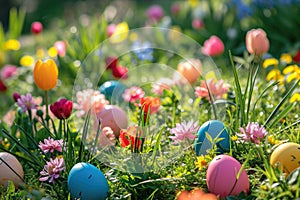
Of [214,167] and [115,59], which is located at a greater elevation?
[115,59]

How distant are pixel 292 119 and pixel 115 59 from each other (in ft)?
5.29

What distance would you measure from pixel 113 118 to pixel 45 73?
40 cm

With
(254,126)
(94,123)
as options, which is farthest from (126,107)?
(254,126)

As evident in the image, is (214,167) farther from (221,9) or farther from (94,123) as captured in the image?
(221,9)

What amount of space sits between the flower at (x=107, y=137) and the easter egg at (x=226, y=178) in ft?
1.93

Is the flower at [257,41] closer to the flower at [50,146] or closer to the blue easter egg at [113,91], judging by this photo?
the blue easter egg at [113,91]

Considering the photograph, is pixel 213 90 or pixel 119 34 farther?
pixel 119 34

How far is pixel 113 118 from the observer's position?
2574 mm

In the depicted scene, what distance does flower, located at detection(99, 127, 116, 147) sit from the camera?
7.81ft

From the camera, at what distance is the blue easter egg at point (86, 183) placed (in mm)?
2008

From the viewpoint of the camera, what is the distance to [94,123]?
105 inches

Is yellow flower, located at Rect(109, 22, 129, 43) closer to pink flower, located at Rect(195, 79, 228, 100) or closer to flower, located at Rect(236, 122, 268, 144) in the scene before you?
pink flower, located at Rect(195, 79, 228, 100)

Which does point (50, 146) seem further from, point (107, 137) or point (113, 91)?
point (113, 91)

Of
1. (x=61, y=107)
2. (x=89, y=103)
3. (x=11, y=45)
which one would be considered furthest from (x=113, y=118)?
(x=11, y=45)
